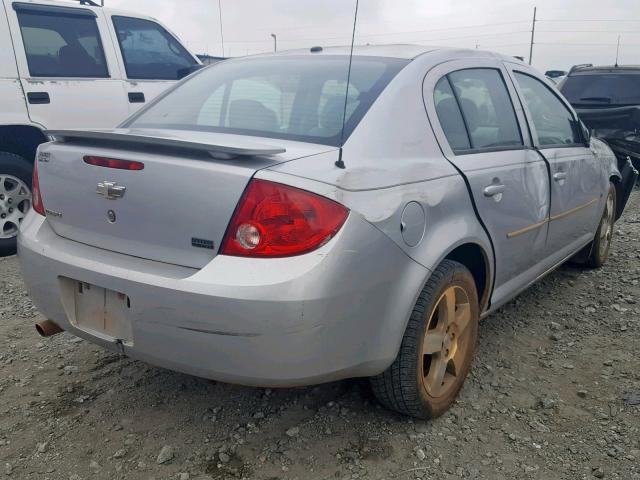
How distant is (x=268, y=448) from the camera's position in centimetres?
230

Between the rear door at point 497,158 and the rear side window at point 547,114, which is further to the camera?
the rear side window at point 547,114

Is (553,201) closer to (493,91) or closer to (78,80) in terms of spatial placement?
(493,91)

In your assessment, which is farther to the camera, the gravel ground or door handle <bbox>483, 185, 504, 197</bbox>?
door handle <bbox>483, 185, 504, 197</bbox>

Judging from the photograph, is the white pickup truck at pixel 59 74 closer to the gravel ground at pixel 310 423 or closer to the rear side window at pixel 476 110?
the gravel ground at pixel 310 423

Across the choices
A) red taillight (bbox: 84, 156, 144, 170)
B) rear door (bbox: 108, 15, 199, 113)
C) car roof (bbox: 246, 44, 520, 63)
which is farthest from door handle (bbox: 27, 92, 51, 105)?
red taillight (bbox: 84, 156, 144, 170)

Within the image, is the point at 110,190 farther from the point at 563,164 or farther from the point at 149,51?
the point at 149,51

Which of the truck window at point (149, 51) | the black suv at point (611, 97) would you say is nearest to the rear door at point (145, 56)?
the truck window at point (149, 51)

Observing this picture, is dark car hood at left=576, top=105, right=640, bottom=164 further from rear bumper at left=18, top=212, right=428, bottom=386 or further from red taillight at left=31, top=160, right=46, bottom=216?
red taillight at left=31, top=160, right=46, bottom=216

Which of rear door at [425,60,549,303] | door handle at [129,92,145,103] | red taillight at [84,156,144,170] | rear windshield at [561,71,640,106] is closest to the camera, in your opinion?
red taillight at [84,156,144,170]

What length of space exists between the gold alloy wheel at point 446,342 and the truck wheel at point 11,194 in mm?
3685

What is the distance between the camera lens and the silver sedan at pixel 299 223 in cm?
188

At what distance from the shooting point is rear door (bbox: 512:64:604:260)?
331 centimetres

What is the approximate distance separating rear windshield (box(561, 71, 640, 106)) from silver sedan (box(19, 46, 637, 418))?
6.21m

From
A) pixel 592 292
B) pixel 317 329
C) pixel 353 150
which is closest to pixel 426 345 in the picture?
pixel 317 329
